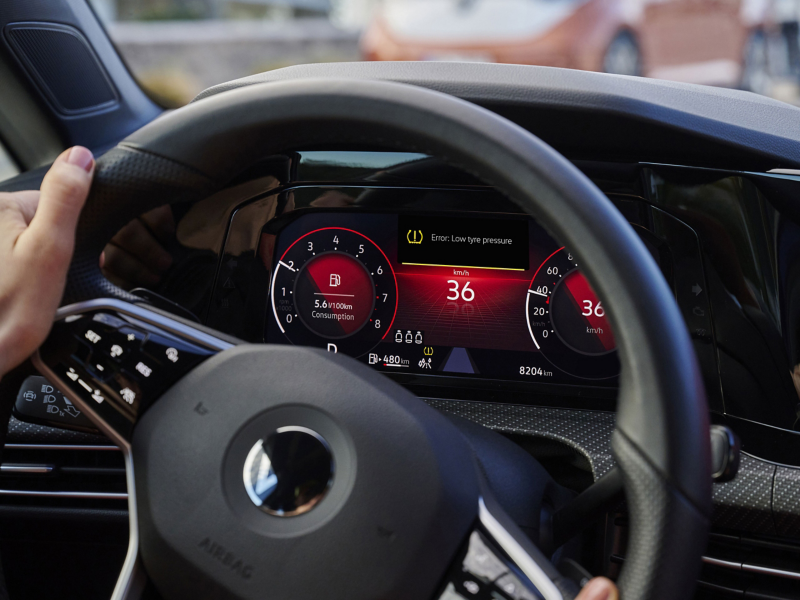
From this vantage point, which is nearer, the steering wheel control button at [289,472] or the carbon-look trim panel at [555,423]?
the steering wheel control button at [289,472]

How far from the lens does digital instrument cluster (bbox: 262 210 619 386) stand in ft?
4.02

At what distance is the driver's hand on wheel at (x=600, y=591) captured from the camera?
603 millimetres

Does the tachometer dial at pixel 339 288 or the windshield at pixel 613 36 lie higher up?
the windshield at pixel 613 36

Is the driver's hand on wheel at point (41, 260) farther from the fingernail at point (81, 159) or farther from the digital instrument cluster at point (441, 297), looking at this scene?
the digital instrument cluster at point (441, 297)

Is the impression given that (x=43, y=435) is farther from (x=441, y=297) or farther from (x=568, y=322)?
(x=568, y=322)

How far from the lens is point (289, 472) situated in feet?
2.23

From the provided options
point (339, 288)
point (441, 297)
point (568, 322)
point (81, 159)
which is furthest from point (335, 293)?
point (81, 159)

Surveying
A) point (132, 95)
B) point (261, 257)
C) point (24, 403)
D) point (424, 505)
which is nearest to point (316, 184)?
point (261, 257)

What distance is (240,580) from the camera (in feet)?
2.23

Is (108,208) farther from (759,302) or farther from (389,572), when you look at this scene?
(759,302)

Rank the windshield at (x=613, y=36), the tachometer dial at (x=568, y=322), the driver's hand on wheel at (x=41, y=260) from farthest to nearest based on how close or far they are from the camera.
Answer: the windshield at (x=613, y=36)
the tachometer dial at (x=568, y=322)
the driver's hand on wheel at (x=41, y=260)

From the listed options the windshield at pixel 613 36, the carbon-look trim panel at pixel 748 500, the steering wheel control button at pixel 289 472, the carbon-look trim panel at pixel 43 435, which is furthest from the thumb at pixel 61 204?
the windshield at pixel 613 36

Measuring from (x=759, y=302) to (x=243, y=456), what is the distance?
2.65 ft

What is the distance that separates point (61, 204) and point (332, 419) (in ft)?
1.10
